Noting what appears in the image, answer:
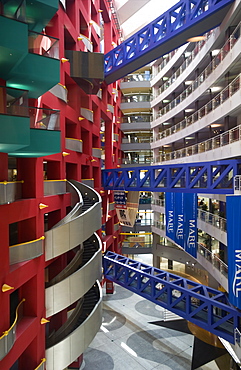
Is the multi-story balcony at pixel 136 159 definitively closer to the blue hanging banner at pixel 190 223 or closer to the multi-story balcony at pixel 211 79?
the multi-story balcony at pixel 211 79

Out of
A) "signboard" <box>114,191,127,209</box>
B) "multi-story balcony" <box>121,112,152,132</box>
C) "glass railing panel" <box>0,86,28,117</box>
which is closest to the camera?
"glass railing panel" <box>0,86,28,117</box>

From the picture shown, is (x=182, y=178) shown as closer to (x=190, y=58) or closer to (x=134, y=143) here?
(x=190, y=58)

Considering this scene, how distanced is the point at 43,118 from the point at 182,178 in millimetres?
12234

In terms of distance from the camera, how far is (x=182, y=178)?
1822cm

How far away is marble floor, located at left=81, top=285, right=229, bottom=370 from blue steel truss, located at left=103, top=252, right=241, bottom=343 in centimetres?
238

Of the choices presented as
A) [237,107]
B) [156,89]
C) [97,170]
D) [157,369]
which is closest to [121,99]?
[156,89]

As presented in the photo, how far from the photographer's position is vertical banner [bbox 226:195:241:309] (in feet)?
34.9

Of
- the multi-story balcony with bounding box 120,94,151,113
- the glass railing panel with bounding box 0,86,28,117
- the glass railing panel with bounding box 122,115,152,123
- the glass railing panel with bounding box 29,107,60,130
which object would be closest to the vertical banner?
the glass railing panel with bounding box 29,107,60,130

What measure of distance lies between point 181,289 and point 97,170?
9797 millimetres

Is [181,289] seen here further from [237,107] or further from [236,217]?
[237,107]

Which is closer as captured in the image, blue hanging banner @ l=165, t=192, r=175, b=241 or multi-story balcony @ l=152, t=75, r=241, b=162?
multi-story balcony @ l=152, t=75, r=241, b=162

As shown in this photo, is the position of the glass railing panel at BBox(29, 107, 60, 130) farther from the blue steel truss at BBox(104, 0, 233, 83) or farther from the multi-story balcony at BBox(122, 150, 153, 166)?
the multi-story balcony at BBox(122, 150, 153, 166)

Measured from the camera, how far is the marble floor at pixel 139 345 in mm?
15266

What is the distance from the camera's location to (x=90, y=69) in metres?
14.3
